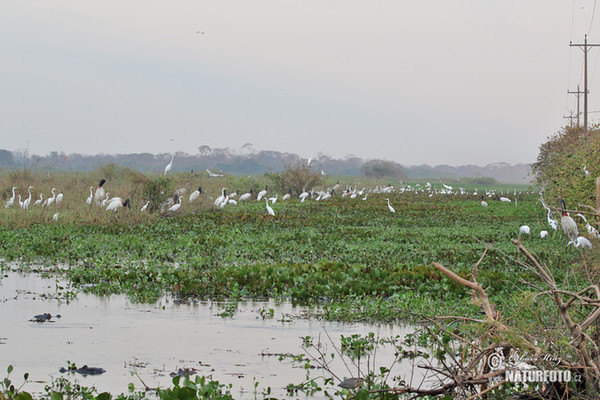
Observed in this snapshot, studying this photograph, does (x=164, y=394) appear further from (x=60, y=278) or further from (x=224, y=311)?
(x=60, y=278)

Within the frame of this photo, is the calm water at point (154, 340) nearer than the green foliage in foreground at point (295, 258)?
Yes

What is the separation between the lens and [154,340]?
8.13 m

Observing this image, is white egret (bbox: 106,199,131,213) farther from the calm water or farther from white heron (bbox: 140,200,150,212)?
the calm water

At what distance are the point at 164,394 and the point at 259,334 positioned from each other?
367 centimetres

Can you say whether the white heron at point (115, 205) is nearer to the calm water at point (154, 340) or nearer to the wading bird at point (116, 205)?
the wading bird at point (116, 205)

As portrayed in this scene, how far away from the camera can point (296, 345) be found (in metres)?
7.97

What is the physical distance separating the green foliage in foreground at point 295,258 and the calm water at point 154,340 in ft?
2.52

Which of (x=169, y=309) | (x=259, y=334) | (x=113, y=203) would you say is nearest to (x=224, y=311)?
(x=169, y=309)

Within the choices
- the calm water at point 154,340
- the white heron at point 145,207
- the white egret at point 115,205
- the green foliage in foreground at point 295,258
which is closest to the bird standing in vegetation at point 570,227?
the green foliage in foreground at point 295,258

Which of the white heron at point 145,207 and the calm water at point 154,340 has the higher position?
the white heron at point 145,207

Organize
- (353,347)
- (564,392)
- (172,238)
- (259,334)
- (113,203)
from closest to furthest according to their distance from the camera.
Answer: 1. (564,392)
2. (353,347)
3. (259,334)
4. (172,238)
5. (113,203)

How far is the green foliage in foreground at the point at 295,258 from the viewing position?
10852mm

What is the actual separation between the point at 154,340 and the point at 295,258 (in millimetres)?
6844

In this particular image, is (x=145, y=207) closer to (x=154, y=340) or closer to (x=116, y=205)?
(x=116, y=205)
